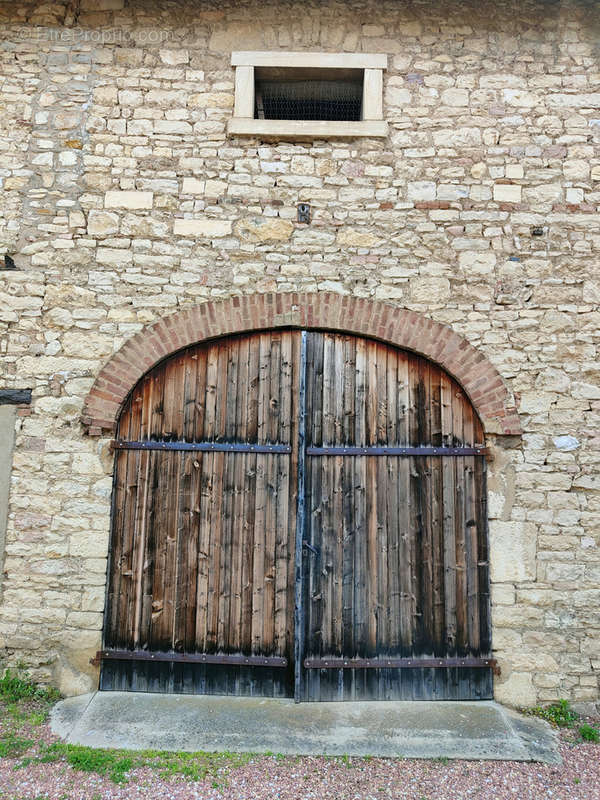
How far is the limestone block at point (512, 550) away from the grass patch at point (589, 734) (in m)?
1.05

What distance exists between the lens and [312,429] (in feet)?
14.7

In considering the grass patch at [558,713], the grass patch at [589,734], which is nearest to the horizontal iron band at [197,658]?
the grass patch at [558,713]

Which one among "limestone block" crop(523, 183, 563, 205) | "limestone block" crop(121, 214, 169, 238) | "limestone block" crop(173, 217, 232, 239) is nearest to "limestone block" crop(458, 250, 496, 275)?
"limestone block" crop(523, 183, 563, 205)

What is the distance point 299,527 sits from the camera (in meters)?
4.34

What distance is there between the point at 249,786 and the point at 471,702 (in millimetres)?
1901

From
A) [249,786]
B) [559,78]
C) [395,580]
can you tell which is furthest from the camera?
[559,78]

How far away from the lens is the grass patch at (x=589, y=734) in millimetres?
3768

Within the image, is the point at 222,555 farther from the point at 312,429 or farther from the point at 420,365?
the point at 420,365

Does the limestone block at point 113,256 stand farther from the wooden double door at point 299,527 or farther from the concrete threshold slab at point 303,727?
the concrete threshold slab at point 303,727

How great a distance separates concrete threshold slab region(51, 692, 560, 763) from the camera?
3559 mm

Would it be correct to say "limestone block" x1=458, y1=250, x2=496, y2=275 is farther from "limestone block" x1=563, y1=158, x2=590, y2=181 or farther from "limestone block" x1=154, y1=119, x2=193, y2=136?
"limestone block" x1=154, y1=119, x2=193, y2=136

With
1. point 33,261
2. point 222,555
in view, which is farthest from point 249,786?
point 33,261

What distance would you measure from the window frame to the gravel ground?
15.8ft

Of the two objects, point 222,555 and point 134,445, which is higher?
point 134,445
